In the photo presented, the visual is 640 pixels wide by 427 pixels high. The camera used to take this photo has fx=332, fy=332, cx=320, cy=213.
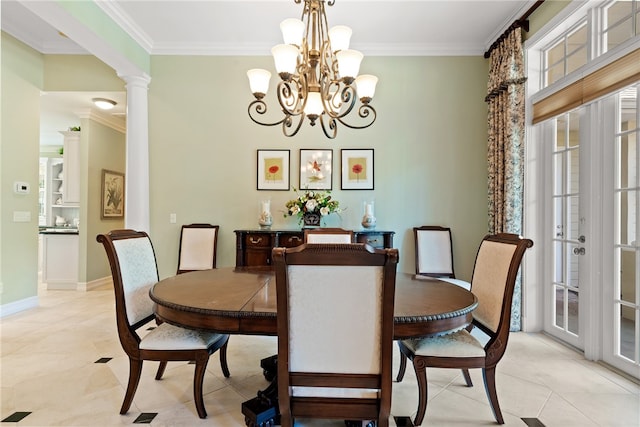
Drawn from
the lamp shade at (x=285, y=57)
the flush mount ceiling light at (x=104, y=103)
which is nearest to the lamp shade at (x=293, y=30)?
the lamp shade at (x=285, y=57)

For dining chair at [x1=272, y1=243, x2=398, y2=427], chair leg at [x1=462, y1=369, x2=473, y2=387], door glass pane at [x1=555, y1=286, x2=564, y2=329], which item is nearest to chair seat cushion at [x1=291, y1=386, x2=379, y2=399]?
dining chair at [x1=272, y1=243, x2=398, y2=427]

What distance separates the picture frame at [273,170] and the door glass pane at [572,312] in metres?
3.02

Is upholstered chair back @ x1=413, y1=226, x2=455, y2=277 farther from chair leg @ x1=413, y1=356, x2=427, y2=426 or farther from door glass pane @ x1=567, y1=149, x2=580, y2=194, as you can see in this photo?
chair leg @ x1=413, y1=356, x2=427, y2=426

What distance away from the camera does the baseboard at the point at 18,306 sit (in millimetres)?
3637

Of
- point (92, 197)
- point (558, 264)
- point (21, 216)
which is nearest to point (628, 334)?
point (558, 264)

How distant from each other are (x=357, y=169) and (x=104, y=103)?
11.6 feet

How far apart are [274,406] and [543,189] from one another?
3.10m

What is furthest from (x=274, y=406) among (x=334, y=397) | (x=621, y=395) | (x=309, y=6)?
(x=309, y=6)

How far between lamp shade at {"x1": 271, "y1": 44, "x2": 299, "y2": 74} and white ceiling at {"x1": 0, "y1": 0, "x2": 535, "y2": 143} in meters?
1.42

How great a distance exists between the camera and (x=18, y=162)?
152 inches

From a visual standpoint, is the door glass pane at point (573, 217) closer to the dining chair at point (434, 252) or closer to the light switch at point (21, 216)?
the dining chair at point (434, 252)

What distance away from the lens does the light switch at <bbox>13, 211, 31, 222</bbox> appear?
384 cm

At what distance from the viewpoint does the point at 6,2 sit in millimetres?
3244

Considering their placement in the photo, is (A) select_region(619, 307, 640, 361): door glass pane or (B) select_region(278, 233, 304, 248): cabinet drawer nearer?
(A) select_region(619, 307, 640, 361): door glass pane
